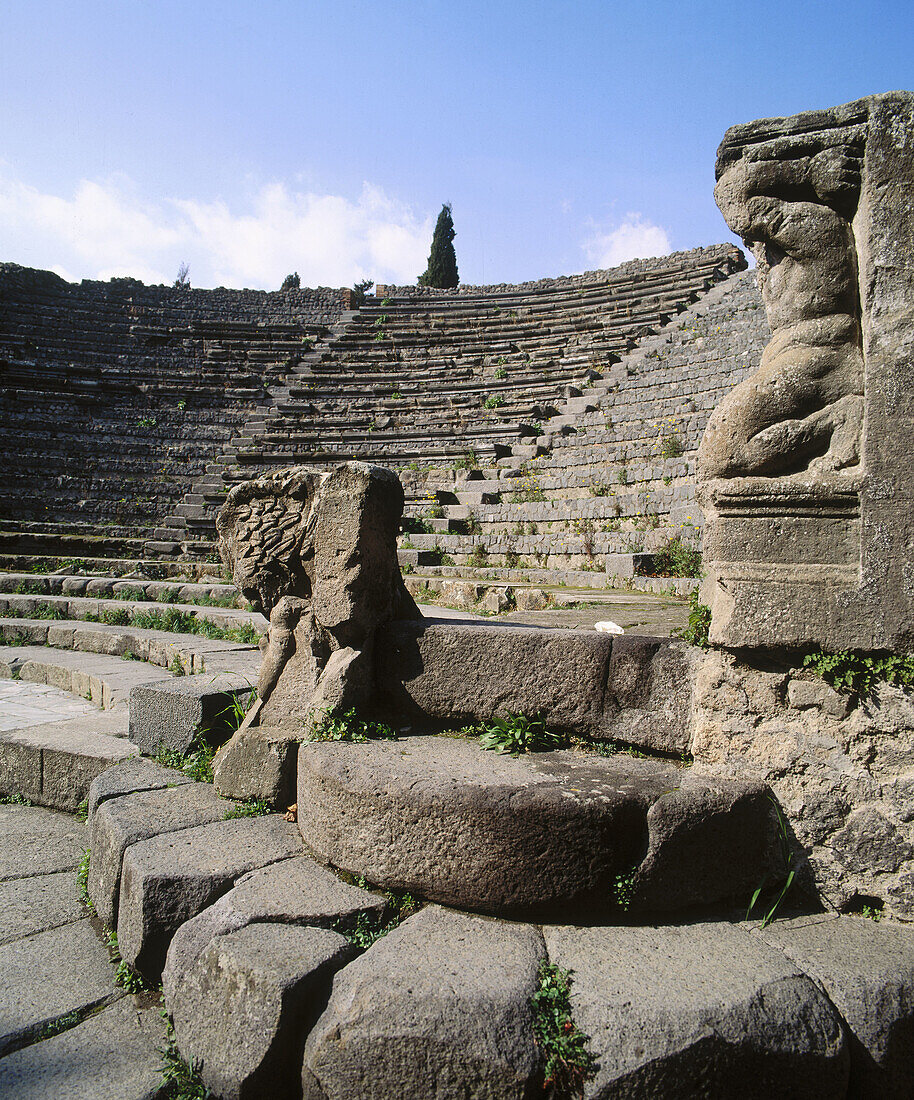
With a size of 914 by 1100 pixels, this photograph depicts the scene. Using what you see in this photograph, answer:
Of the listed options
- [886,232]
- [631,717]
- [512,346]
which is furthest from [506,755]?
[512,346]

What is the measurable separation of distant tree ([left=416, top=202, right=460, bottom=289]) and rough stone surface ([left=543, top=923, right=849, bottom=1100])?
114 ft

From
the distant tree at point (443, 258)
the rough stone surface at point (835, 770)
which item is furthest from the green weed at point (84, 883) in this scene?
the distant tree at point (443, 258)

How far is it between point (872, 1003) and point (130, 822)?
2393mm

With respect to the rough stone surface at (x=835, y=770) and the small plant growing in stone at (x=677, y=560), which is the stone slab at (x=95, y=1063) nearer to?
the rough stone surface at (x=835, y=770)

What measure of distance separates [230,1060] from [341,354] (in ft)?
70.7

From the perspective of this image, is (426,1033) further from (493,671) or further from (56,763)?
(56,763)

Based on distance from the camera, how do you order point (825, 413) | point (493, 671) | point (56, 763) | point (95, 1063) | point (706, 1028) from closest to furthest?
point (706, 1028) → point (95, 1063) → point (825, 413) → point (493, 671) → point (56, 763)

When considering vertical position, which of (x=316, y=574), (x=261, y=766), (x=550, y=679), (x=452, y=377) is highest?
(x=452, y=377)

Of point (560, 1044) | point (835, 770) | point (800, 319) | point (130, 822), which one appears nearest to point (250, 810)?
point (130, 822)

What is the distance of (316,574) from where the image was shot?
2.96 meters

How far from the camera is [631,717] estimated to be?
101 inches

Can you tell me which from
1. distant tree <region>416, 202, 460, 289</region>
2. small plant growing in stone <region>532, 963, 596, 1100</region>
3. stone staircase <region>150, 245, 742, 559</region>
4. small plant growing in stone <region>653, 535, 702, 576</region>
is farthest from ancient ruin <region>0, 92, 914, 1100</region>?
distant tree <region>416, 202, 460, 289</region>

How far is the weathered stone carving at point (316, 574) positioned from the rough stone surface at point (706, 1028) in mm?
1439

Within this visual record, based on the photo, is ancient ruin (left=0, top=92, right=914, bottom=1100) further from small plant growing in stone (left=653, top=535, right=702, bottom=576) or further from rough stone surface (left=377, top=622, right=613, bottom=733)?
small plant growing in stone (left=653, top=535, right=702, bottom=576)
